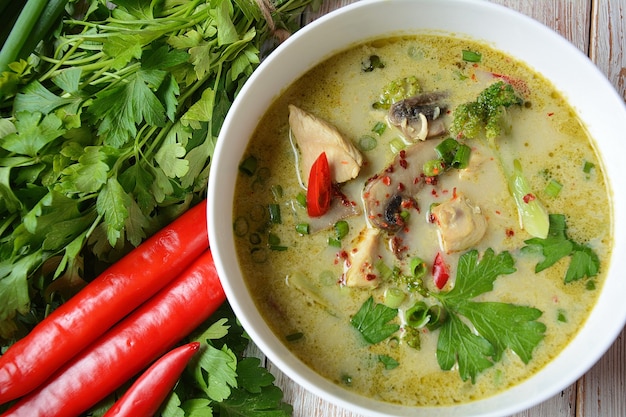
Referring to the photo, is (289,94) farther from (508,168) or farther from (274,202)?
(508,168)

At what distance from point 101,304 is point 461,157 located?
1.60 m

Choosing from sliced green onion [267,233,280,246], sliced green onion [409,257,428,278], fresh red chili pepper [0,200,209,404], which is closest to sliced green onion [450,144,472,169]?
sliced green onion [409,257,428,278]

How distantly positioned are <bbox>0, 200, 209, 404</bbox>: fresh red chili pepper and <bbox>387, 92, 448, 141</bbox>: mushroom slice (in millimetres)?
927

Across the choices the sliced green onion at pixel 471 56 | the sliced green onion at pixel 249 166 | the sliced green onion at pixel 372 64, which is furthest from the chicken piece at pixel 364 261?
the sliced green onion at pixel 471 56

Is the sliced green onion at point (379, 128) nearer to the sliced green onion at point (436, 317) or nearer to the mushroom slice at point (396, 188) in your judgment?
the mushroom slice at point (396, 188)

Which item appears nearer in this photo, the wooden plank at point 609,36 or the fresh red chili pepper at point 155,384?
the fresh red chili pepper at point 155,384

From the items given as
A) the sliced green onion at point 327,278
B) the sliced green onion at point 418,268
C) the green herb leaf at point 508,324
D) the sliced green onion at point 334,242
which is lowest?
the green herb leaf at point 508,324

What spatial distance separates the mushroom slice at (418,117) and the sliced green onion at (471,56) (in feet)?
0.77

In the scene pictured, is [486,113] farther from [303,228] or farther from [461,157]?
[303,228]

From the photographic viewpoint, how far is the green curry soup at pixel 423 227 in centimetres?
255

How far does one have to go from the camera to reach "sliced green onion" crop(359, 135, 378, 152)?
266 cm

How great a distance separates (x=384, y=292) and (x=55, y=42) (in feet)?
5.82

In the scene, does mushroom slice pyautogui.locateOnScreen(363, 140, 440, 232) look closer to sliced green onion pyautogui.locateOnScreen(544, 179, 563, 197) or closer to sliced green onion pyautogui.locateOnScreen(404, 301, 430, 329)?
sliced green onion pyautogui.locateOnScreen(404, 301, 430, 329)

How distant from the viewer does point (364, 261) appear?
2537mm
